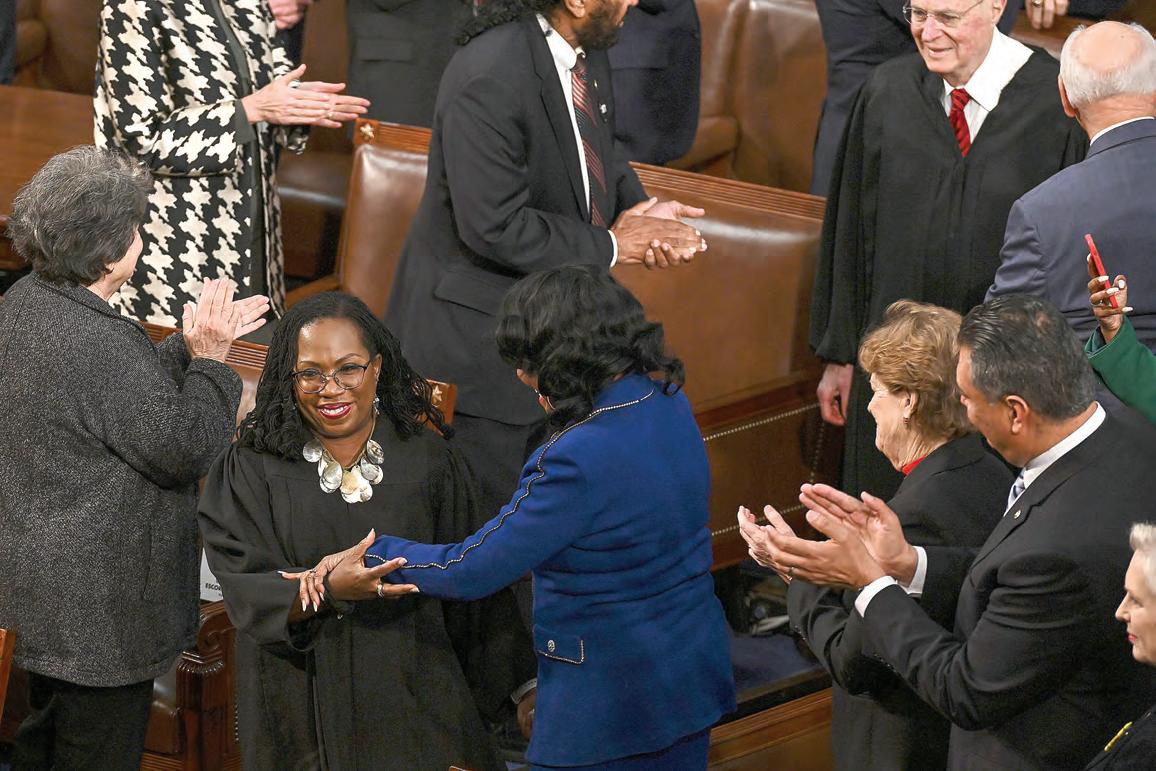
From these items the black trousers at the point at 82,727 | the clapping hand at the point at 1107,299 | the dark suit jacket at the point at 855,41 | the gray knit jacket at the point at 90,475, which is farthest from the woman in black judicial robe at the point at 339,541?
the dark suit jacket at the point at 855,41

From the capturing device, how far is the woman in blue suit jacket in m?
2.71

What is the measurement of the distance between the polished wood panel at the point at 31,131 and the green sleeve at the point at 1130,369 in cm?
342

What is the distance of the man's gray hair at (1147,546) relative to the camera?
2.16 m

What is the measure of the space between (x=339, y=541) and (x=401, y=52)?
250 centimetres

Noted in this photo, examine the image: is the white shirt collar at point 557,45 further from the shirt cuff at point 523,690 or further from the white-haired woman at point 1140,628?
the white-haired woman at point 1140,628

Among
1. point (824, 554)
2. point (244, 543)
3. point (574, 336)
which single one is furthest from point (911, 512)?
point (244, 543)

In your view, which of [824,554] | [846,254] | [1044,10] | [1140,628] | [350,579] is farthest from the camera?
[1044,10]

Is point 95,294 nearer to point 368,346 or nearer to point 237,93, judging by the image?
point 368,346

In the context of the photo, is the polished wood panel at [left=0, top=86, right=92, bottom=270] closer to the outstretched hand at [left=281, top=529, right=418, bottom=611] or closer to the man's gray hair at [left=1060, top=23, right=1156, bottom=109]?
the outstretched hand at [left=281, top=529, right=418, bottom=611]

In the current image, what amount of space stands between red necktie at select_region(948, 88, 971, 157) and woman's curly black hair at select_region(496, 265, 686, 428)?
1359mm

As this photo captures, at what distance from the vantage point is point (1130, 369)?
3.01 meters

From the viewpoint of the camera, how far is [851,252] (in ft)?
13.4

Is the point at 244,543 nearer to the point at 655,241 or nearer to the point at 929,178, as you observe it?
the point at 655,241

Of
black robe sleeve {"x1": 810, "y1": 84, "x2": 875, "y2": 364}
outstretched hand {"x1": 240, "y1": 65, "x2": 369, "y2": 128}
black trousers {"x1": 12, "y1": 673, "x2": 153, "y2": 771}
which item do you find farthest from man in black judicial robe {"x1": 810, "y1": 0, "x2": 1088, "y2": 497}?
black trousers {"x1": 12, "y1": 673, "x2": 153, "y2": 771}
